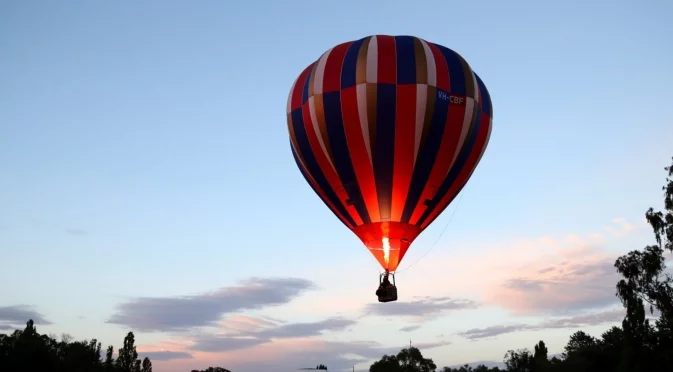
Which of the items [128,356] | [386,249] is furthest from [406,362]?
[386,249]

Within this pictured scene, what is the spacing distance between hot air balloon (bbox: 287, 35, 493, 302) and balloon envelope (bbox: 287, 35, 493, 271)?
0.11 feet

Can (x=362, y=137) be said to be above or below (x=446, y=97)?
below

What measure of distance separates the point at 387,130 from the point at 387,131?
0.10ft

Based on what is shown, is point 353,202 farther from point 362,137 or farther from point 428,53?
point 428,53

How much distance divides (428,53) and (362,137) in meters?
3.64

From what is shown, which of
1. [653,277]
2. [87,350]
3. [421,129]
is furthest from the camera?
[87,350]

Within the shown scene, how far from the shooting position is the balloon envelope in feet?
68.8

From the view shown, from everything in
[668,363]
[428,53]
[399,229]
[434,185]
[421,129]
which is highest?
[428,53]

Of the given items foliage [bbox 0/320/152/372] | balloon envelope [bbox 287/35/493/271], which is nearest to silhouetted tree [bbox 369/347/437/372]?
foliage [bbox 0/320/152/372]

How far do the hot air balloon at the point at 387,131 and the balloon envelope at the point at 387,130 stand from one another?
0.03 metres

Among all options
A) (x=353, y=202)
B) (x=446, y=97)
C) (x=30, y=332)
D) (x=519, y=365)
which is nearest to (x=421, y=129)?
(x=446, y=97)

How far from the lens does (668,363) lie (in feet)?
113

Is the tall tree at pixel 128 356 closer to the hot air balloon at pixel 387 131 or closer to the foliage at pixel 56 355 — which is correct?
the foliage at pixel 56 355

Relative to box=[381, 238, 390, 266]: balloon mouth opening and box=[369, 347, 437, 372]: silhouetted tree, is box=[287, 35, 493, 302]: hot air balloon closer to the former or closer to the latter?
box=[381, 238, 390, 266]: balloon mouth opening
